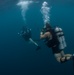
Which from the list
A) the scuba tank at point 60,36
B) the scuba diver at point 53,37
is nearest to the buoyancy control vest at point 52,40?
the scuba diver at point 53,37

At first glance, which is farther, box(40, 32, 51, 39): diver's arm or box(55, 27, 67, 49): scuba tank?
box(55, 27, 67, 49): scuba tank

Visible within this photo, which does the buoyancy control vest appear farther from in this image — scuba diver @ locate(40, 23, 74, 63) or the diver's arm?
the diver's arm

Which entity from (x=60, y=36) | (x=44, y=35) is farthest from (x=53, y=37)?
(x=44, y=35)

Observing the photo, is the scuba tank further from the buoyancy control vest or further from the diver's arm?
the diver's arm

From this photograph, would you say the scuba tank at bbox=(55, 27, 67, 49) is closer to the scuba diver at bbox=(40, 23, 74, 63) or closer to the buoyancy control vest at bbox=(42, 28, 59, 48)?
the scuba diver at bbox=(40, 23, 74, 63)

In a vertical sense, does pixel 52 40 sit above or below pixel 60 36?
below

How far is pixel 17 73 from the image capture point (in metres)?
27.9

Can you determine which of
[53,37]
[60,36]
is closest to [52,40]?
[53,37]

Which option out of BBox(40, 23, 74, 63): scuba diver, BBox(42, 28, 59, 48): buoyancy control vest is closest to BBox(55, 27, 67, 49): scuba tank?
BBox(40, 23, 74, 63): scuba diver

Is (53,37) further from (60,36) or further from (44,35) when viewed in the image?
(44,35)

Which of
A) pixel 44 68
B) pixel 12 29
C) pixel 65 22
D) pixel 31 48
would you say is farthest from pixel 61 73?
pixel 12 29

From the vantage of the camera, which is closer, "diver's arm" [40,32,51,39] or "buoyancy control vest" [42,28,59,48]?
"diver's arm" [40,32,51,39]

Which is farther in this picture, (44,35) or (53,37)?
(53,37)

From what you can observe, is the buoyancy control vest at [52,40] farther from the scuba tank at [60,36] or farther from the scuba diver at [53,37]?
the scuba tank at [60,36]
